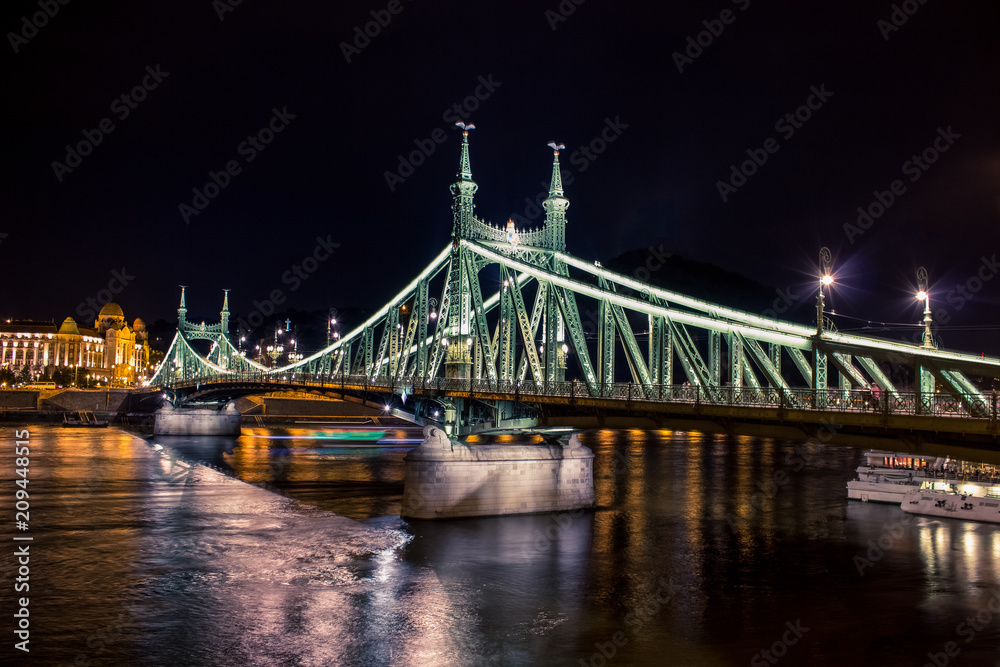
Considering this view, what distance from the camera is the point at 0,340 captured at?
155750 millimetres

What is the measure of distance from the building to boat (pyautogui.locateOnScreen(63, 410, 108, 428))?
5744 centimetres

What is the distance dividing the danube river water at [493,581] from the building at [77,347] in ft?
435

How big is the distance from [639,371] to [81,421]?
276 ft

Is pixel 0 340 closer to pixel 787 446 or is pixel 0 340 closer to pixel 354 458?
pixel 354 458

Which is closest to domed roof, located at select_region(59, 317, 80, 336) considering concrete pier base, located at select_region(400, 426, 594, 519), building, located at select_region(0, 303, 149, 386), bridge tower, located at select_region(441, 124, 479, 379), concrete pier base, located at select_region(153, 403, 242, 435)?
building, located at select_region(0, 303, 149, 386)

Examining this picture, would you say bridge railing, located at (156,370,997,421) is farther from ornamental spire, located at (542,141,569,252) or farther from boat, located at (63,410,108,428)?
boat, located at (63,410,108,428)

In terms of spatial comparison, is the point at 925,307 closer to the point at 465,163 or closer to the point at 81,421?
the point at 465,163

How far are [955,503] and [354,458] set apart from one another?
4086 cm

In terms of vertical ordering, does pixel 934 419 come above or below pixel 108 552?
above

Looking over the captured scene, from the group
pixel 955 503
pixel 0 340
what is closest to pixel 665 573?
pixel 955 503

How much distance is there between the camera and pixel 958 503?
35156 millimetres

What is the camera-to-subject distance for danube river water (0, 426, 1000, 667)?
18.3 meters

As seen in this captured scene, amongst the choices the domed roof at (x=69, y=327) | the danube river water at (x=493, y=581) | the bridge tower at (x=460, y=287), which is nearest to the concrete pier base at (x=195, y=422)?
the danube river water at (x=493, y=581)

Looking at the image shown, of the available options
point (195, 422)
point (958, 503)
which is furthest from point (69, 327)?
point (958, 503)
